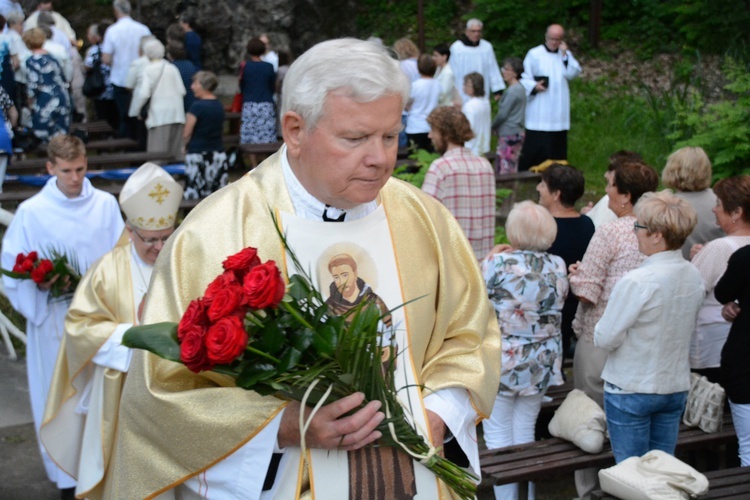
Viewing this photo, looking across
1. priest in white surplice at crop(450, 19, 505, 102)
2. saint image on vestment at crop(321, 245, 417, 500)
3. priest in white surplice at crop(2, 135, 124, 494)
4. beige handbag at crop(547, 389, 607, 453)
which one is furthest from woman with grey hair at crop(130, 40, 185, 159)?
saint image on vestment at crop(321, 245, 417, 500)

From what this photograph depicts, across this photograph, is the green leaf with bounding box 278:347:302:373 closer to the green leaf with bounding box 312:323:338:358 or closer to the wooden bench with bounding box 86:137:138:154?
the green leaf with bounding box 312:323:338:358

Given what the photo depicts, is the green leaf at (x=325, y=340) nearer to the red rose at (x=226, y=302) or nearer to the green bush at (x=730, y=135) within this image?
the red rose at (x=226, y=302)

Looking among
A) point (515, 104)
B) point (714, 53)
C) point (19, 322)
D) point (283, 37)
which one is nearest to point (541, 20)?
point (714, 53)

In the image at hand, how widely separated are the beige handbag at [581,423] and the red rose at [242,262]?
322 cm

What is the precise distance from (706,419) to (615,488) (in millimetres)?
1294

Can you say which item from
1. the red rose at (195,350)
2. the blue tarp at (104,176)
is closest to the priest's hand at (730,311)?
the red rose at (195,350)

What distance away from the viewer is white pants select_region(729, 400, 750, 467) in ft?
17.0

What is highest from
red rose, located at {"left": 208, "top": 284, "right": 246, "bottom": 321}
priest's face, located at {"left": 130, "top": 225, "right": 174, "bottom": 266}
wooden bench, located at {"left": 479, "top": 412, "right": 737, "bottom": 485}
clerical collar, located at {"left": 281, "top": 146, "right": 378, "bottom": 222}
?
clerical collar, located at {"left": 281, "top": 146, "right": 378, "bottom": 222}

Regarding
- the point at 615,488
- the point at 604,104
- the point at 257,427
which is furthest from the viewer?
the point at 604,104

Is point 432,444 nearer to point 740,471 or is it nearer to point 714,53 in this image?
point 740,471

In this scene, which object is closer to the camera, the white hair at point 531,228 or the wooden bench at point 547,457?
the wooden bench at point 547,457

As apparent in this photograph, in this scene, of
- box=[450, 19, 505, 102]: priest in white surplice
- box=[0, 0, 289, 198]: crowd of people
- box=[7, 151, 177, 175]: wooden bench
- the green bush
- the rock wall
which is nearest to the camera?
the green bush

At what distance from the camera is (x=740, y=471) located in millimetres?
4965

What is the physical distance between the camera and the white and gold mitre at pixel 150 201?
192 inches
